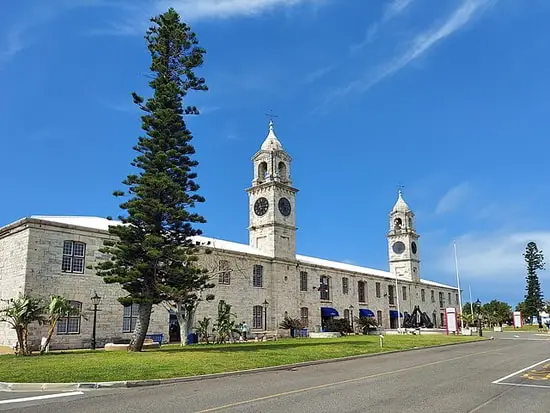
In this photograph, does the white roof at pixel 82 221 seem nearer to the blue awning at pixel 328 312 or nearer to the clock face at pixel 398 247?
the blue awning at pixel 328 312

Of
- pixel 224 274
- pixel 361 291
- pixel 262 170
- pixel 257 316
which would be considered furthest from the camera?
pixel 361 291

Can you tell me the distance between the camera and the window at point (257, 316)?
120 feet

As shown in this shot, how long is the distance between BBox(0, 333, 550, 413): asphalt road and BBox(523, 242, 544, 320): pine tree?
233ft

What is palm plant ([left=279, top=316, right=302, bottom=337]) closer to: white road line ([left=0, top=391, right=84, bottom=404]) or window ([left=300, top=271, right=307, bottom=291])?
window ([left=300, top=271, right=307, bottom=291])

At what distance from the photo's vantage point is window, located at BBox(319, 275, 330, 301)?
4456 centimetres

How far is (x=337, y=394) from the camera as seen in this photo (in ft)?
34.1

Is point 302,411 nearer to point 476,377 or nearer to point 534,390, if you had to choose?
point 534,390

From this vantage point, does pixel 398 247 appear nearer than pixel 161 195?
No

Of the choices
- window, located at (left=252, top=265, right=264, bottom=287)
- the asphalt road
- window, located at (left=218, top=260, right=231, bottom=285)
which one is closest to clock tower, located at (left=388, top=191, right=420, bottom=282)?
window, located at (left=252, top=265, right=264, bottom=287)

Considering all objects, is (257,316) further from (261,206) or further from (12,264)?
(12,264)

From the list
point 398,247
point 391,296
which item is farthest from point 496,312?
point 391,296

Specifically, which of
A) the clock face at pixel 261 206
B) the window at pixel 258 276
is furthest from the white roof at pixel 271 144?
the window at pixel 258 276

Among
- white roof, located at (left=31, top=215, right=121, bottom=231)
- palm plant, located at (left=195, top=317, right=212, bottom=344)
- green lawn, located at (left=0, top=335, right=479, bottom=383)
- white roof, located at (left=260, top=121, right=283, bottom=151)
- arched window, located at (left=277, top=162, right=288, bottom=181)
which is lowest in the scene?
green lawn, located at (left=0, top=335, right=479, bottom=383)

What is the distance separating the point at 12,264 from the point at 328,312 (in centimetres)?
2745
